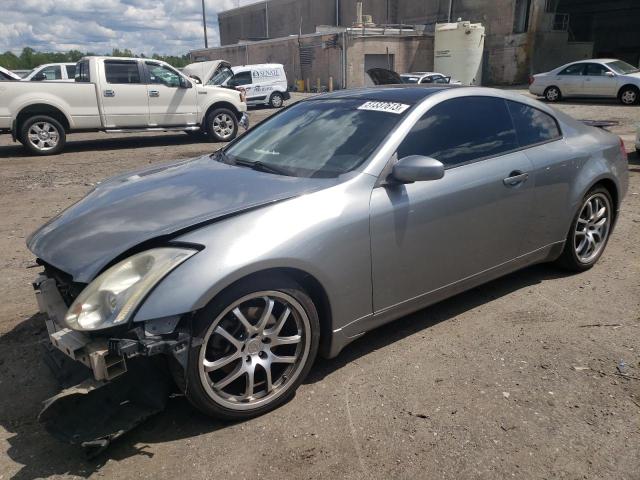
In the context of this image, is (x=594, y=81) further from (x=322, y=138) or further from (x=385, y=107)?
(x=322, y=138)

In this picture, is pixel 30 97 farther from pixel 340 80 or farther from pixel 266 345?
pixel 340 80

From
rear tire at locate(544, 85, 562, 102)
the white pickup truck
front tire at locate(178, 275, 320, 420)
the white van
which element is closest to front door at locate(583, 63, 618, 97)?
rear tire at locate(544, 85, 562, 102)

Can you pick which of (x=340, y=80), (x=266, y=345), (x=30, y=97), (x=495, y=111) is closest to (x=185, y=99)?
(x=30, y=97)

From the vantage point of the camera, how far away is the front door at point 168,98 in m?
11.9

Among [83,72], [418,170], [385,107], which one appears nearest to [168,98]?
[83,72]

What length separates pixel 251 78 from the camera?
22609mm

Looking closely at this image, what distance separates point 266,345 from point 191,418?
54 centimetres

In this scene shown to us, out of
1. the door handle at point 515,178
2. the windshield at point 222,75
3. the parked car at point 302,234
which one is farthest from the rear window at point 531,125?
the windshield at point 222,75

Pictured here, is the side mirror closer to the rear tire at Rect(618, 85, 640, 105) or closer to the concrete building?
the rear tire at Rect(618, 85, 640, 105)

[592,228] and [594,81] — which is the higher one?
[594,81]

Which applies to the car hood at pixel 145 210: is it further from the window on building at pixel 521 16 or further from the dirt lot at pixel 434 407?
the window on building at pixel 521 16

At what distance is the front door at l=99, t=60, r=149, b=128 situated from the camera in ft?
37.1

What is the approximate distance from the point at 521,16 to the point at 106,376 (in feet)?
119

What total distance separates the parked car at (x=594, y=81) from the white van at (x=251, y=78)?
10.8 m
